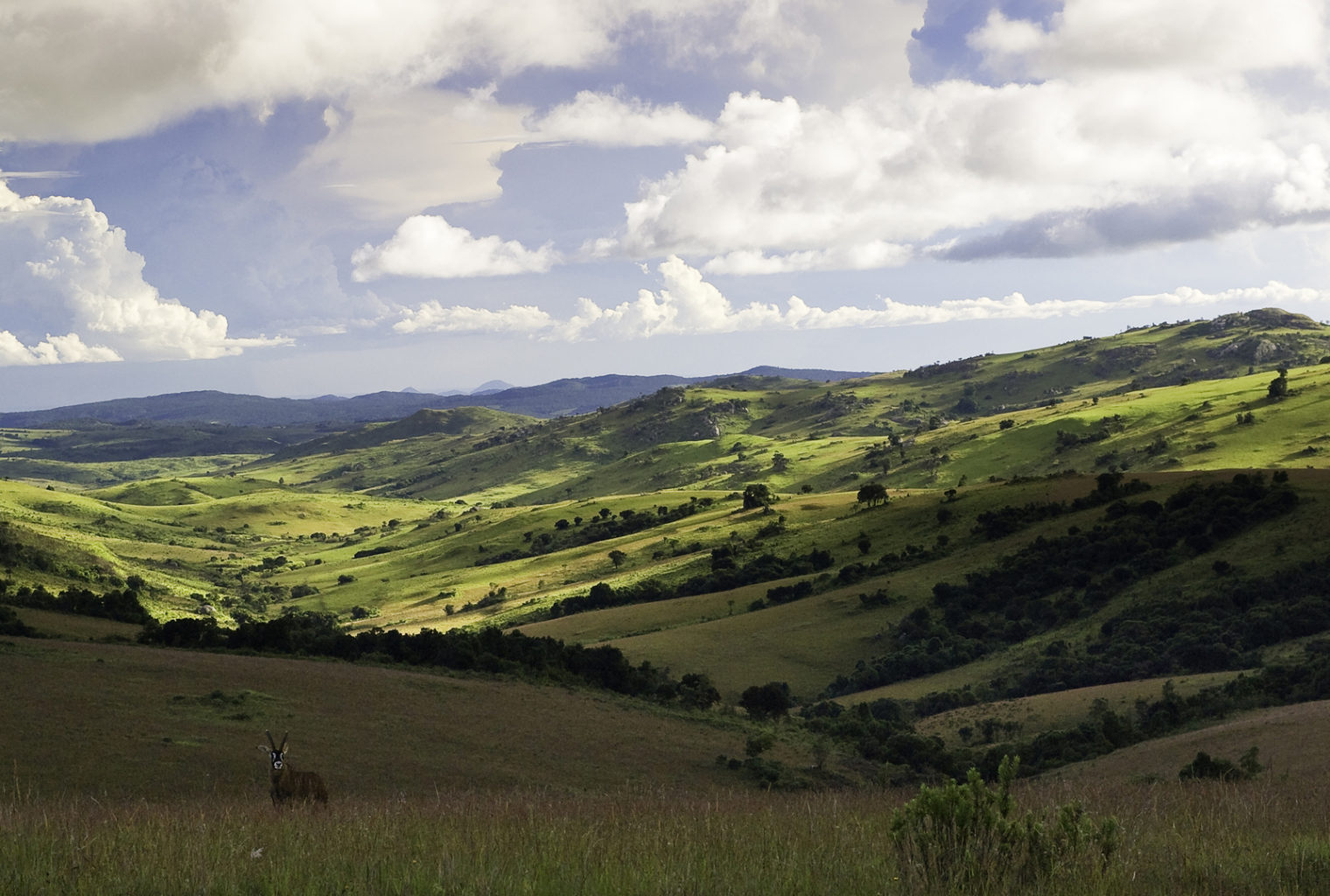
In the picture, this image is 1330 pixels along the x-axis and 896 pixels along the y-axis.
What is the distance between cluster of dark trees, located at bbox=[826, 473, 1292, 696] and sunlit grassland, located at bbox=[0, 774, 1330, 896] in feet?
186

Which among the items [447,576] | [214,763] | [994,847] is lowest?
[447,576]

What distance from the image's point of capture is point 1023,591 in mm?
83062

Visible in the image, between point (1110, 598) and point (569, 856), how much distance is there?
75.5m

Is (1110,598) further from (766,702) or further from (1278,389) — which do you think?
(1278,389)

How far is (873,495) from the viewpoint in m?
129

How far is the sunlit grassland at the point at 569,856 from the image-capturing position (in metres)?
8.61

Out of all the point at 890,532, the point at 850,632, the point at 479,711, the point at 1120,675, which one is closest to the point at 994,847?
the point at 479,711

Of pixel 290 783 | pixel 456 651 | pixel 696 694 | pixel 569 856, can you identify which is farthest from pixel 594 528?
pixel 569 856

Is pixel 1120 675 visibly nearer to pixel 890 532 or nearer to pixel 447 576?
pixel 890 532

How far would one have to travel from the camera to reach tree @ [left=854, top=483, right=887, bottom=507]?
127125 mm

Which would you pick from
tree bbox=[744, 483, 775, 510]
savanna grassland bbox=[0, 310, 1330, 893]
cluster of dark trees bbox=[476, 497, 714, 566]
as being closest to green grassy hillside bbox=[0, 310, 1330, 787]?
savanna grassland bbox=[0, 310, 1330, 893]

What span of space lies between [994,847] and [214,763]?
2882 centimetres

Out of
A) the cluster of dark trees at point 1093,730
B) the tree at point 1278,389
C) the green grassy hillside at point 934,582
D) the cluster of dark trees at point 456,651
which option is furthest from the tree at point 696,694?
the tree at point 1278,389

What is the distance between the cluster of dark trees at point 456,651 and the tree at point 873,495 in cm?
7031
